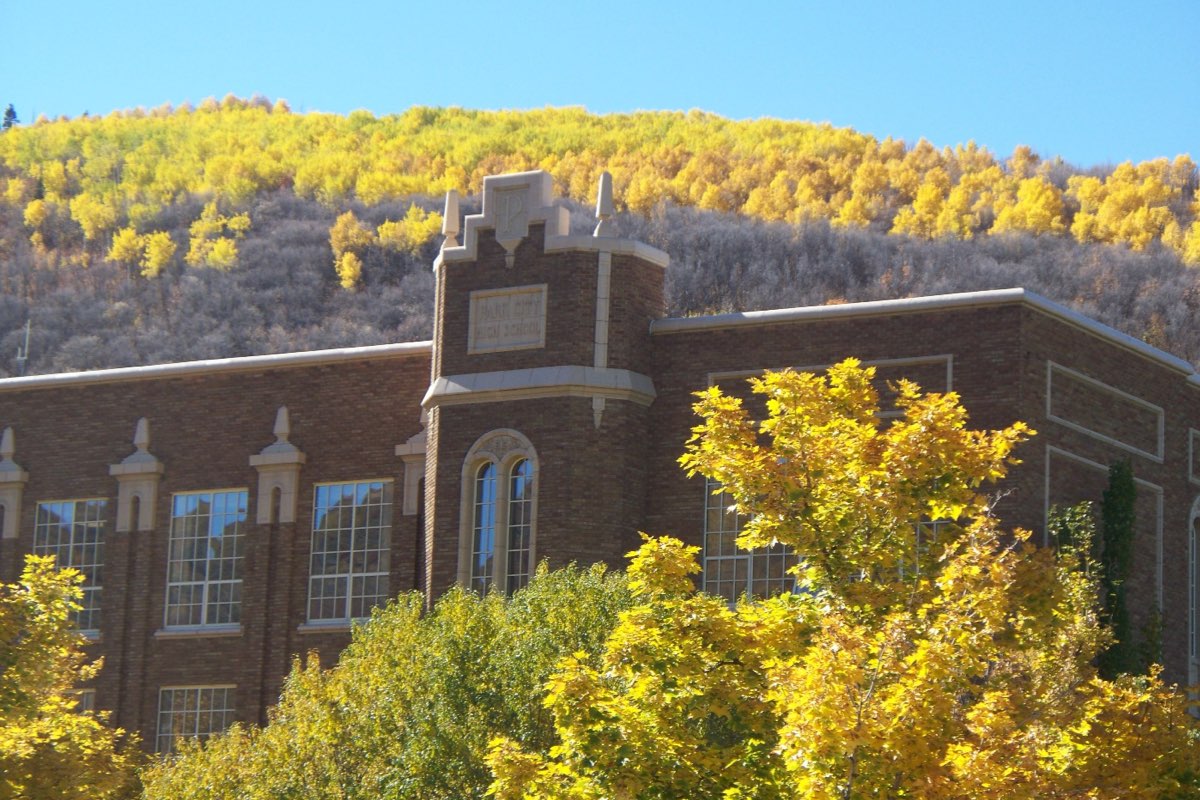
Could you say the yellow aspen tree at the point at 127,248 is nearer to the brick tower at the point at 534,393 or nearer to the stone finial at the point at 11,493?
the stone finial at the point at 11,493

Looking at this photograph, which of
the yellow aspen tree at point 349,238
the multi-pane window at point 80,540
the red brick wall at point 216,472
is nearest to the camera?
the red brick wall at point 216,472

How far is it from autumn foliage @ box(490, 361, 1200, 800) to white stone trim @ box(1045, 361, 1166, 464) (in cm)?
1184

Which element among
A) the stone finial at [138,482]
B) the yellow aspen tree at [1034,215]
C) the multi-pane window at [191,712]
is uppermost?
the yellow aspen tree at [1034,215]

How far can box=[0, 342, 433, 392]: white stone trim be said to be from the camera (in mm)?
36188

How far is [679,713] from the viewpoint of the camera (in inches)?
737

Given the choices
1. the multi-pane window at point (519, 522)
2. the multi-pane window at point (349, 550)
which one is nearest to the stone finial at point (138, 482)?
the multi-pane window at point (349, 550)

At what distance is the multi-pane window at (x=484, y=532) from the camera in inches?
1289

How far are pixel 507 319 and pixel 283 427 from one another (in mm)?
5721

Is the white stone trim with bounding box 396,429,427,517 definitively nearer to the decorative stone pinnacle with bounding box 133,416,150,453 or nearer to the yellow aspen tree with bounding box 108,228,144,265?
the decorative stone pinnacle with bounding box 133,416,150,453

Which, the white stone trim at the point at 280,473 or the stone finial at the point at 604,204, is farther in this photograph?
the white stone trim at the point at 280,473

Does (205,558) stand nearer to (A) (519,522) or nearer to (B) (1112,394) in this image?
(A) (519,522)

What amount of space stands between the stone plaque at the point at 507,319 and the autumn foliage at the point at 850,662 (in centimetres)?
1275

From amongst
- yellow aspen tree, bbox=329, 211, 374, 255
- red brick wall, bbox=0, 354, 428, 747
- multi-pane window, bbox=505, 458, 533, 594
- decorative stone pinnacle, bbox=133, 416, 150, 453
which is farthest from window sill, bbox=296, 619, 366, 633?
yellow aspen tree, bbox=329, 211, 374, 255

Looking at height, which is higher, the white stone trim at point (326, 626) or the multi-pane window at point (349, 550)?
the multi-pane window at point (349, 550)
